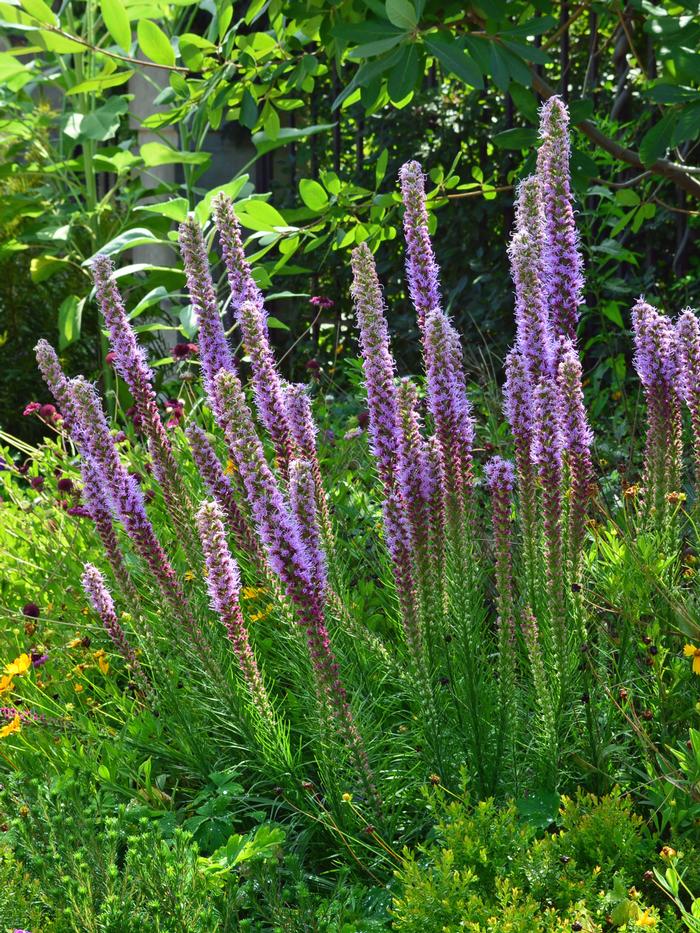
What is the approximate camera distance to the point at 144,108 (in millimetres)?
7965

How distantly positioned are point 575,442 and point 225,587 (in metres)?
1.00

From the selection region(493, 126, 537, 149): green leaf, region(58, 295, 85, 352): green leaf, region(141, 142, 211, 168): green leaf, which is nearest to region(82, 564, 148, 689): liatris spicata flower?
region(493, 126, 537, 149): green leaf

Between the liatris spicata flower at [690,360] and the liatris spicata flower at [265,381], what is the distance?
1.27 meters

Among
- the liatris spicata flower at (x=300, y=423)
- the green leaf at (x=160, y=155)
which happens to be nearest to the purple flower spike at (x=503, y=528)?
the liatris spicata flower at (x=300, y=423)

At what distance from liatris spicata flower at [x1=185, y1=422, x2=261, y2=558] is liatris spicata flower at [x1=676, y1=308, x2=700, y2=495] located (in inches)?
57.5

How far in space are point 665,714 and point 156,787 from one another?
161cm

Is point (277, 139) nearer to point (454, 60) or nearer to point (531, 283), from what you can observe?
point (454, 60)

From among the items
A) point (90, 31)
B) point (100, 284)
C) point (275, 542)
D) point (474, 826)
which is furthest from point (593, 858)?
point (90, 31)

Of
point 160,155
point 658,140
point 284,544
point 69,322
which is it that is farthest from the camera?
point 69,322

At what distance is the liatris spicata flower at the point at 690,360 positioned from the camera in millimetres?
2941

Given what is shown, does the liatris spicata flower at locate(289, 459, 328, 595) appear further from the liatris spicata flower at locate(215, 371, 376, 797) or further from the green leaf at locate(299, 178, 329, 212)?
the green leaf at locate(299, 178, 329, 212)

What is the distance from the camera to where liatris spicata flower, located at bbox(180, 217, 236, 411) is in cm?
282

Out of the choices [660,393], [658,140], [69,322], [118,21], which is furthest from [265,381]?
[69,322]

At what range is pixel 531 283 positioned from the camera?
235 centimetres
